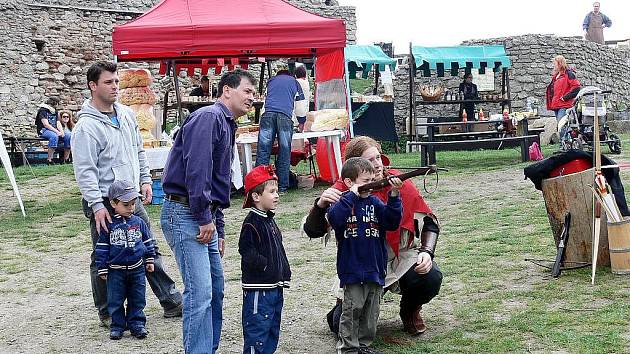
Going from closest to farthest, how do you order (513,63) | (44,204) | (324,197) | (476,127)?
(324,197) → (44,204) → (476,127) → (513,63)

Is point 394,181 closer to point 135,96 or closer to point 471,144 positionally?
point 135,96

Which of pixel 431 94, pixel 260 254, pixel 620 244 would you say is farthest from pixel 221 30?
pixel 431 94

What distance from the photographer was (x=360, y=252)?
4.74 meters

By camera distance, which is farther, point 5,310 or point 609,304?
point 5,310

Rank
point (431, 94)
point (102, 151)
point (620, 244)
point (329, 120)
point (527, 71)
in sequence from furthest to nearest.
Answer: point (527, 71), point (431, 94), point (329, 120), point (620, 244), point (102, 151)

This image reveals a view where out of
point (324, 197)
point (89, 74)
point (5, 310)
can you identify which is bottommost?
point (5, 310)

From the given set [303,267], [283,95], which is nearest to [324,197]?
[303,267]

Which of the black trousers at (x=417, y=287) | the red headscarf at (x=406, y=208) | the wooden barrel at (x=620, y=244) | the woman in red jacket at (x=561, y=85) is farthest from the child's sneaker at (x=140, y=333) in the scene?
the woman in red jacket at (x=561, y=85)

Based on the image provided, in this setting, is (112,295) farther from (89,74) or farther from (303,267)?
(303,267)

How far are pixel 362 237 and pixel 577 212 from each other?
2181 mm

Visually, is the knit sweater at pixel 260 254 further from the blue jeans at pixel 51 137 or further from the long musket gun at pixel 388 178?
the blue jeans at pixel 51 137

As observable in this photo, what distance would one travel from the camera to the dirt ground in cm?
534

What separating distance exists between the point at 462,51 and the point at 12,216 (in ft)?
40.5

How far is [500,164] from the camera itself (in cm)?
1435
